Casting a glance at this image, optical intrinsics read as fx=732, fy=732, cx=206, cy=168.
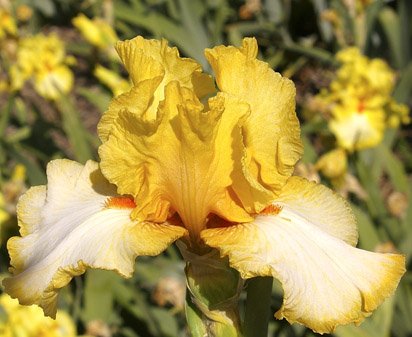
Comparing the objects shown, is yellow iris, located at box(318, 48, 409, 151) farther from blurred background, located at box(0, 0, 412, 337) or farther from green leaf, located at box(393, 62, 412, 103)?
green leaf, located at box(393, 62, 412, 103)

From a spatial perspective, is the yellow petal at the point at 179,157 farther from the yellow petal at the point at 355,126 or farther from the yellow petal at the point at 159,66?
the yellow petal at the point at 355,126

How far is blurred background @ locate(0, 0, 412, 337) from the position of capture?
175 centimetres

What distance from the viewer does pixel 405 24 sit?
338 cm

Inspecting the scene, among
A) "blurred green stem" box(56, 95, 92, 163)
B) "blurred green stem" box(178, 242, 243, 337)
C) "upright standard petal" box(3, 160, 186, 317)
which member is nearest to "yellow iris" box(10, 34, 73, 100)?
"blurred green stem" box(56, 95, 92, 163)

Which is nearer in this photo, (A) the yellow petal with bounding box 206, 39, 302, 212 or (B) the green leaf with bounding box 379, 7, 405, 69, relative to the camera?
(A) the yellow petal with bounding box 206, 39, 302, 212

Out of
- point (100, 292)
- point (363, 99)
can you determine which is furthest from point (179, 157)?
point (363, 99)

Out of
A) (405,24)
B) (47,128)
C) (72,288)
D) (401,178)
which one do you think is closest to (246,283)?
(72,288)

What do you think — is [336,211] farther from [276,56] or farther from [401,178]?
[276,56]

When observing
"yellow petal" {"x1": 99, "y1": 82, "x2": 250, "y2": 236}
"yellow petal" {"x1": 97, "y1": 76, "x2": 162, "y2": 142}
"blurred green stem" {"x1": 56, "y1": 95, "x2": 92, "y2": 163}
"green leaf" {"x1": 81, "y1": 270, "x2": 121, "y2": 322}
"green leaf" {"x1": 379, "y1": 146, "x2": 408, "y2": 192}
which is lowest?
"green leaf" {"x1": 81, "y1": 270, "x2": 121, "y2": 322}

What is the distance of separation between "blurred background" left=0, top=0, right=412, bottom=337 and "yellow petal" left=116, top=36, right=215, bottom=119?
29.3 inches

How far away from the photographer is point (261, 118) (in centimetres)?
78

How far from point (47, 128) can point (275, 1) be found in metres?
1.84

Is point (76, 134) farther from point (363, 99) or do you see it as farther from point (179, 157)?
point (179, 157)

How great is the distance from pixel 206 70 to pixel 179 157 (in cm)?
190
